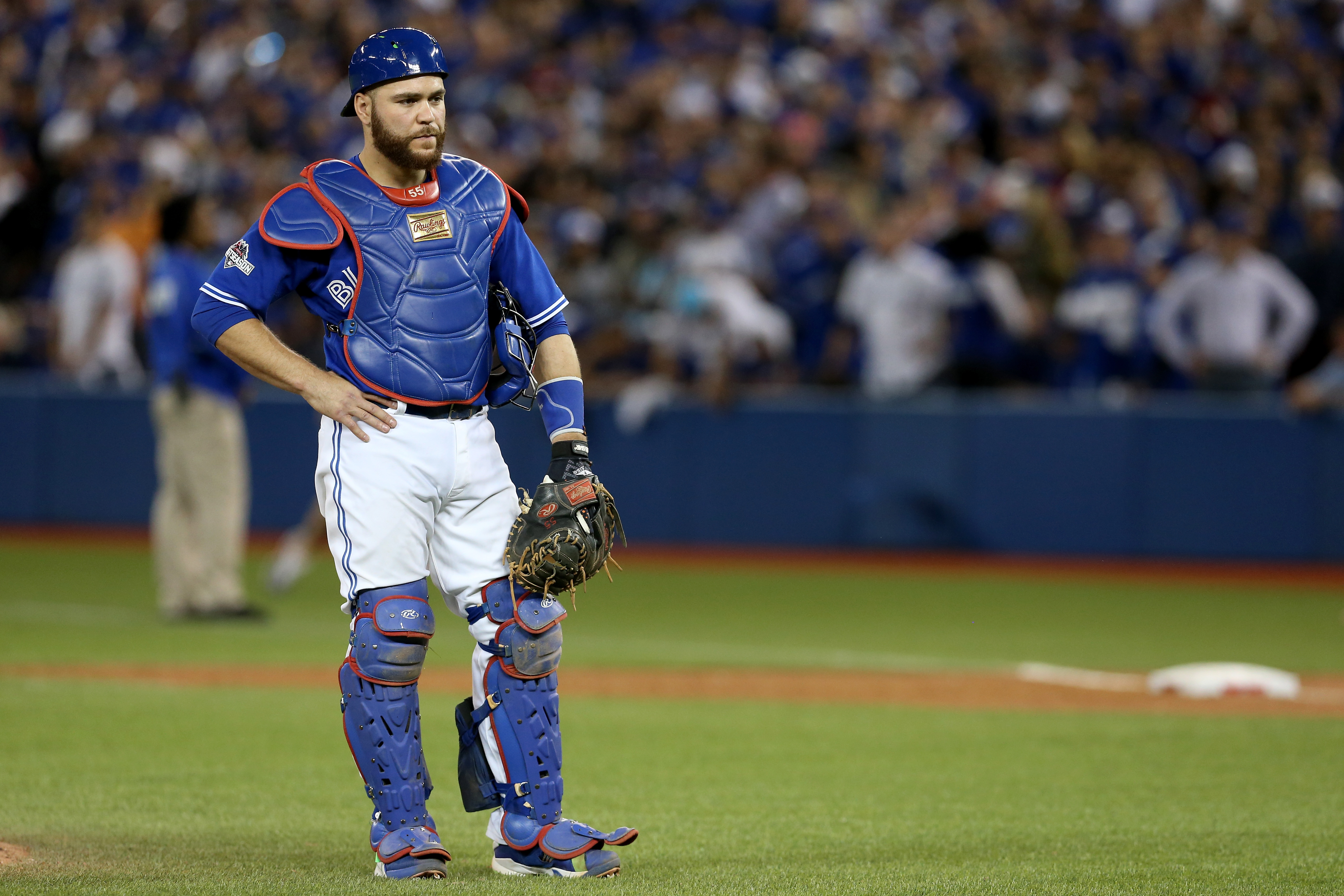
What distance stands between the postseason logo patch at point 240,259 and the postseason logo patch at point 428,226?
0.44 m

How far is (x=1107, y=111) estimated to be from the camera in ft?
58.0

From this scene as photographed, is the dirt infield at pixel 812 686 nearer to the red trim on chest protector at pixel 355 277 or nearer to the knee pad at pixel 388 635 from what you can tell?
the knee pad at pixel 388 635

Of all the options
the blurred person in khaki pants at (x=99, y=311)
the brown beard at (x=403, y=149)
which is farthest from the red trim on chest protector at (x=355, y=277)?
the blurred person in khaki pants at (x=99, y=311)

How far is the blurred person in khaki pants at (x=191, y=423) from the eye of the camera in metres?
11.4

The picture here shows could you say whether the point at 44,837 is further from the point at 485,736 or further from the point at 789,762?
the point at 789,762

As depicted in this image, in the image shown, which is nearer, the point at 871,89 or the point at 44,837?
the point at 44,837

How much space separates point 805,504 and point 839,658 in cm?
608

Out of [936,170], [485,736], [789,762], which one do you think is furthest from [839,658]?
[936,170]

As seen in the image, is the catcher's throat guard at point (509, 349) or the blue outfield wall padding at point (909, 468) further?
the blue outfield wall padding at point (909, 468)

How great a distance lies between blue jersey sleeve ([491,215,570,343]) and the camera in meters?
5.08

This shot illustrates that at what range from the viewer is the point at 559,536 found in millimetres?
4824

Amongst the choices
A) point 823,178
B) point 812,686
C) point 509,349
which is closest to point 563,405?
point 509,349

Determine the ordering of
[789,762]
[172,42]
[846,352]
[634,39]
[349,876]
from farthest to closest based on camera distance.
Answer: [172,42] → [634,39] → [846,352] → [789,762] → [349,876]

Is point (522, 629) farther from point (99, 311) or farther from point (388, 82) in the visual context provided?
point (99, 311)
